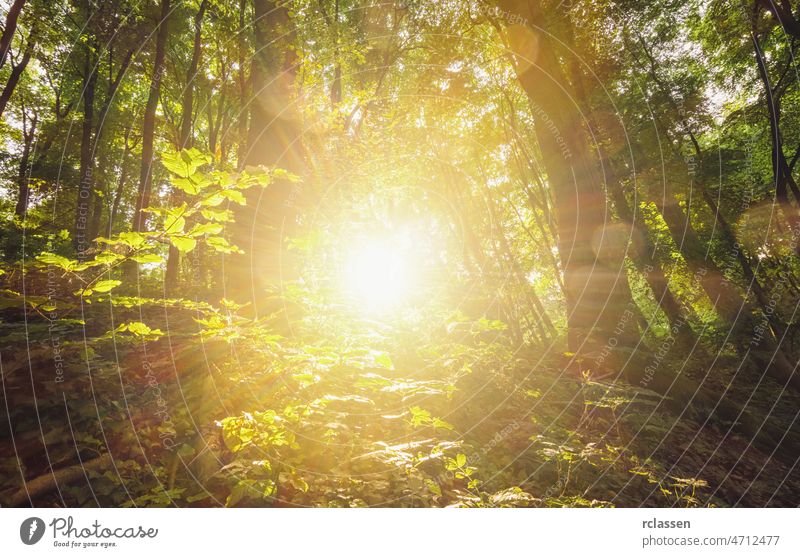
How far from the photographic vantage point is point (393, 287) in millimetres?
14086

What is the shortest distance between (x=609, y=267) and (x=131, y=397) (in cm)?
923

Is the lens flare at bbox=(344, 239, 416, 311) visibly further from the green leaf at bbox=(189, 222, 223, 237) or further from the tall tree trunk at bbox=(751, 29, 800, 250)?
the tall tree trunk at bbox=(751, 29, 800, 250)

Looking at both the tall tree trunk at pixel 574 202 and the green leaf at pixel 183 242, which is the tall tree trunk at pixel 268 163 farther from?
the tall tree trunk at pixel 574 202

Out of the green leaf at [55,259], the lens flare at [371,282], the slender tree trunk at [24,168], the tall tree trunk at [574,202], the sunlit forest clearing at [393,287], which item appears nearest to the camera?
the green leaf at [55,259]

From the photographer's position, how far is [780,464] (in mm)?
6395

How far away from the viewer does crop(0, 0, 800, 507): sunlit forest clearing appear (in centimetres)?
264

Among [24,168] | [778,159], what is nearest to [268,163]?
[778,159]

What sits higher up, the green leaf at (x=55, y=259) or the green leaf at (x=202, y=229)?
the green leaf at (x=202, y=229)

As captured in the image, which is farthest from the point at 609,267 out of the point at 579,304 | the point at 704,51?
the point at 704,51

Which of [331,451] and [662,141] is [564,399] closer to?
[331,451]

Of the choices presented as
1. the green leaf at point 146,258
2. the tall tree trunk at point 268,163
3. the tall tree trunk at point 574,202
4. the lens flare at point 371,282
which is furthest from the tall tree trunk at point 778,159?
the green leaf at point 146,258

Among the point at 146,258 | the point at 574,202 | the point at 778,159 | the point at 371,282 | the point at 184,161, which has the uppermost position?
the point at 778,159

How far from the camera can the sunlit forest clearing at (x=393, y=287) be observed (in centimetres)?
264

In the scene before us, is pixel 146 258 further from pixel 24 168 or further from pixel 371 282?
pixel 24 168
